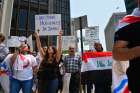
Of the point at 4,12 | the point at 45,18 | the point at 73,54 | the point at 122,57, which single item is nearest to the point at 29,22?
the point at 4,12

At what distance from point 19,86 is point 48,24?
24.1 feet

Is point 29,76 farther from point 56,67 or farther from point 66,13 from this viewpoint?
point 66,13

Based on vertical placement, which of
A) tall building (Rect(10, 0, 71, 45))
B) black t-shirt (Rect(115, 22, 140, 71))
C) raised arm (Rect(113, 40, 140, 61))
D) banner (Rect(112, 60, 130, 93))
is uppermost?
tall building (Rect(10, 0, 71, 45))

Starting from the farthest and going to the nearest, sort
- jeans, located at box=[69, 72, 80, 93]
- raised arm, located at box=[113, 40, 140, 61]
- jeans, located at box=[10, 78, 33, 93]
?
jeans, located at box=[69, 72, 80, 93]
jeans, located at box=[10, 78, 33, 93]
raised arm, located at box=[113, 40, 140, 61]

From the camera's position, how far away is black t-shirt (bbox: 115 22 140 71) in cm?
302

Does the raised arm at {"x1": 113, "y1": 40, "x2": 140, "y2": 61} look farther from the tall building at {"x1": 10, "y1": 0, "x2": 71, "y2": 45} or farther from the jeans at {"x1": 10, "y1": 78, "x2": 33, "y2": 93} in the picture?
the tall building at {"x1": 10, "y1": 0, "x2": 71, "y2": 45}

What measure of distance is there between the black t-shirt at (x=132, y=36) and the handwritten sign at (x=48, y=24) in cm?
1429

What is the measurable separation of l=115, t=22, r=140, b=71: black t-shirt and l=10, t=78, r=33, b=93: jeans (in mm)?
7489

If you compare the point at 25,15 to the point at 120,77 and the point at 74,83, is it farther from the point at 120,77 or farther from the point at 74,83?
the point at 120,77

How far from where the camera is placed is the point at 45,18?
1808 centimetres

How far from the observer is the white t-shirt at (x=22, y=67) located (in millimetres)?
10672

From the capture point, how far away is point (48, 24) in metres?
17.8

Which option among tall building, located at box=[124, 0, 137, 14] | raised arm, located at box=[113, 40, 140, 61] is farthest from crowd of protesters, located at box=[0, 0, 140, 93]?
raised arm, located at box=[113, 40, 140, 61]

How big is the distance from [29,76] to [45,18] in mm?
7553
